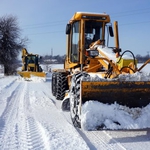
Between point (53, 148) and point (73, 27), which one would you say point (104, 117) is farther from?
point (73, 27)

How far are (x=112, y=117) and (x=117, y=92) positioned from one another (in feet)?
1.56

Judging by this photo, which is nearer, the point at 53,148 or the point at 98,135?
the point at 53,148

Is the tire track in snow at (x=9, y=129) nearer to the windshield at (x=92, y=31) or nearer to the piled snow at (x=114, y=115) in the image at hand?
the piled snow at (x=114, y=115)

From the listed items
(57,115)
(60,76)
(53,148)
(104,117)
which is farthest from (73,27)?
(53,148)

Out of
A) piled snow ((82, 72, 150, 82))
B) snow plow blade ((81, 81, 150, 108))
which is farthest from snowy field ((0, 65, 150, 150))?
piled snow ((82, 72, 150, 82))

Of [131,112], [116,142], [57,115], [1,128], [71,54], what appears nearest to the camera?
[116,142]

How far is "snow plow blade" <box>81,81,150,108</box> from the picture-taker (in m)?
4.21

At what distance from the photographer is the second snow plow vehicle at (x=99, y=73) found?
4.23 m

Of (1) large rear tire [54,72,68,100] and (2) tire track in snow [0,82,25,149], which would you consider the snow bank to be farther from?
(1) large rear tire [54,72,68,100]

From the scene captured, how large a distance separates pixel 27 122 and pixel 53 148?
1.72m

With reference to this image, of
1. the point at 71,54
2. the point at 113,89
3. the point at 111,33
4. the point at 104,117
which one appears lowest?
the point at 104,117

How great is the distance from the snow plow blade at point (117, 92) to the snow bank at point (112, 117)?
10 cm

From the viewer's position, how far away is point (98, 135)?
4.35 m

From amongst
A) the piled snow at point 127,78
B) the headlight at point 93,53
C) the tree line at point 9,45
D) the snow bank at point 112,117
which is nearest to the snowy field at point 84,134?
the snow bank at point 112,117
